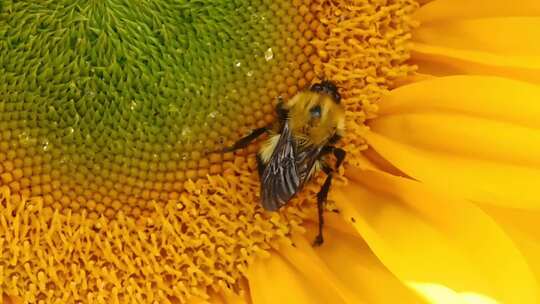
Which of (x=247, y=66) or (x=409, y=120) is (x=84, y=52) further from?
(x=409, y=120)

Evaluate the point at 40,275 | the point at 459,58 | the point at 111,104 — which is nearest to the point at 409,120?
the point at 459,58

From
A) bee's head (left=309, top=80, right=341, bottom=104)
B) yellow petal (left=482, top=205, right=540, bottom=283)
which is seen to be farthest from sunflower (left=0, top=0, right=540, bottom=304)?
bee's head (left=309, top=80, right=341, bottom=104)

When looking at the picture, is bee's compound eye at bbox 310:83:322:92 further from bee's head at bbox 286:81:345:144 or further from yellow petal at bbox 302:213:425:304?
yellow petal at bbox 302:213:425:304

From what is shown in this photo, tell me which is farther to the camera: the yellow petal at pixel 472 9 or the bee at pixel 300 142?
the yellow petal at pixel 472 9

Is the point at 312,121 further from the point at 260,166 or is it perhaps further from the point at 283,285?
the point at 283,285

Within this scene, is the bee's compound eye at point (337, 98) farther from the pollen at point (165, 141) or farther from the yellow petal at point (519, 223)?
the yellow petal at point (519, 223)

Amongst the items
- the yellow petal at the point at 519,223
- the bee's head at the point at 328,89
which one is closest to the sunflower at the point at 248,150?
the yellow petal at the point at 519,223
